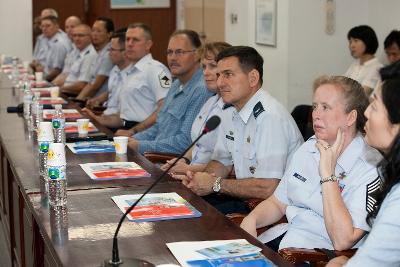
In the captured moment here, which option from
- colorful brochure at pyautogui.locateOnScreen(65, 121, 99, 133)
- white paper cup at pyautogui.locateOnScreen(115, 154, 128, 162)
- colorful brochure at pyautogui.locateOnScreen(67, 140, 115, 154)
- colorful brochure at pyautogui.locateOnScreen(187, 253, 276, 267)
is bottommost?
colorful brochure at pyautogui.locateOnScreen(187, 253, 276, 267)

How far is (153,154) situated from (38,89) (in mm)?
2735

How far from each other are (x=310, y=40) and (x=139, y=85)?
6.33 ft

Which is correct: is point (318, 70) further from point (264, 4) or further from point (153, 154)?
point (153, 154)

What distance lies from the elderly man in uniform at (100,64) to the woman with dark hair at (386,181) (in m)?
5.35

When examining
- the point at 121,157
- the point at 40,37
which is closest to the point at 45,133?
the point at 121,157

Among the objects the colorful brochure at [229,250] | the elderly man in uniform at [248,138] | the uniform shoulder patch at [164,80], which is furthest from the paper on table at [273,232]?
the uniform shoulder patch at [164,80]

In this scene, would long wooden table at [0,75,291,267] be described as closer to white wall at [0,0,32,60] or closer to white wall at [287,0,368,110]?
white wall at [287,0,368,110]

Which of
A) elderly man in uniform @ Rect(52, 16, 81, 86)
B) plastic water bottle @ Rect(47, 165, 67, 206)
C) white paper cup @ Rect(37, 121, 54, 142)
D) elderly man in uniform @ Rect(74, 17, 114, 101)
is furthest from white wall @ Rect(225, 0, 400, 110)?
plastic water bottle @ Rect(47, 165, 67, 206)

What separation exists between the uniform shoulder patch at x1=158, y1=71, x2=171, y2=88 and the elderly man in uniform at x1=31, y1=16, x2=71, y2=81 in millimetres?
4681

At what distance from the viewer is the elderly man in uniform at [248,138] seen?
3.45 m

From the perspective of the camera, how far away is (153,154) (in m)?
4.34

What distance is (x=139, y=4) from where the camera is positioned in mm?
10930

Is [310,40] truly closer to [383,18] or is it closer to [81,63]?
[383,18]

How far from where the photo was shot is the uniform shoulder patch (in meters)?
5.62
